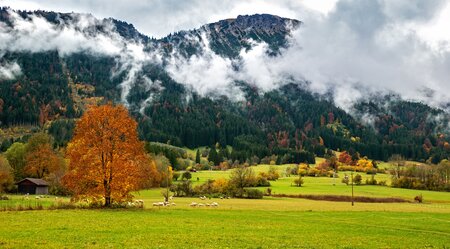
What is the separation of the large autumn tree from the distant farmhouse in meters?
69.1

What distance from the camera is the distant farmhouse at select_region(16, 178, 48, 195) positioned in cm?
11444

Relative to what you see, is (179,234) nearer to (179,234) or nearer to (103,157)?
(179,234)

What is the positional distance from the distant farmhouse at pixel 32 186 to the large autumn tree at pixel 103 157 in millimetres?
69107

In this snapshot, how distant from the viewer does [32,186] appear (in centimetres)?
11500

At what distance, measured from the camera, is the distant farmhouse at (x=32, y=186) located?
11444cm

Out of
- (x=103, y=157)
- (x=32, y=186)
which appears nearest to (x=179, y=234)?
(x=103, y=157)

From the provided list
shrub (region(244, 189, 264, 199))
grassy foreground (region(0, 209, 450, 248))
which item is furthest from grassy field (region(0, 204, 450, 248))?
shrub (region(244, 189, 264, 199))

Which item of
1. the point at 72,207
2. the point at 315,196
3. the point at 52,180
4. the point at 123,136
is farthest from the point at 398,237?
the point at 52,180

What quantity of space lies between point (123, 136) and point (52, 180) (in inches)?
2812

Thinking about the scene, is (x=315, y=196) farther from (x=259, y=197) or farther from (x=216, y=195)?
(x=216, y=195)

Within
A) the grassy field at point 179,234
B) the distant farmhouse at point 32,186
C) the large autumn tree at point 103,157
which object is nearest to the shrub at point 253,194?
the distant farmhouse at point 32,186

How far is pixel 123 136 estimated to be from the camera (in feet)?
182

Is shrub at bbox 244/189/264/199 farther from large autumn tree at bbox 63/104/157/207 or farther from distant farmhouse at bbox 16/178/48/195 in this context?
large autumn tree at bbox 63/104/157/207

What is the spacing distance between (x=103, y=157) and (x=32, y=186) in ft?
240
